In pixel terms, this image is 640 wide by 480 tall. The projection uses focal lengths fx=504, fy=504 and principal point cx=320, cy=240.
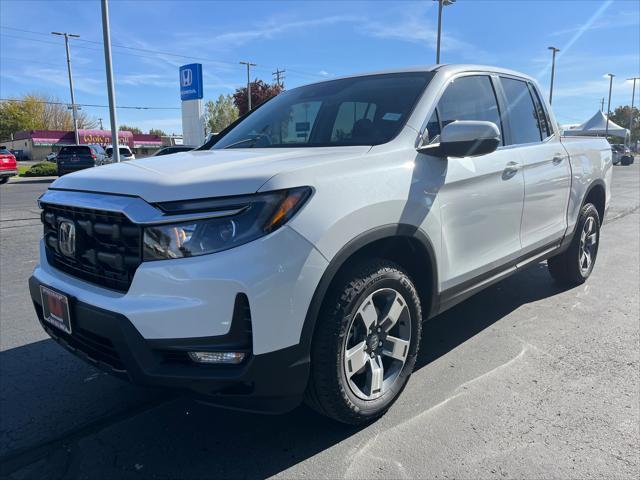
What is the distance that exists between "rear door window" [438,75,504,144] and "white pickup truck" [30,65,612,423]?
0.02m

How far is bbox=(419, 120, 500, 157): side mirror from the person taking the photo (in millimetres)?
2713

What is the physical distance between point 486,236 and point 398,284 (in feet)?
3.18

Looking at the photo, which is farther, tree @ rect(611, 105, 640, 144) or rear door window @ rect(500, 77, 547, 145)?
tree @ rect(611, 105, 640, 144)

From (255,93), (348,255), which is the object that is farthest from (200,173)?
(255,93)

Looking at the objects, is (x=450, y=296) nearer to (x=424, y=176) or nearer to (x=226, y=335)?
(x=424, y=176)

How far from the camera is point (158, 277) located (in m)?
2.04

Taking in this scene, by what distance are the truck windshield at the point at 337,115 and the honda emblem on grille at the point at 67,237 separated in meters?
1.27

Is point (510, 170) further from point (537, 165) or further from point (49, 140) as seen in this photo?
point (49, 140)

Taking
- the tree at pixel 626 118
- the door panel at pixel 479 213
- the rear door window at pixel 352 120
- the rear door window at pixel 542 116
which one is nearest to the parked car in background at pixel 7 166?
the rear door window at pixel 352 120

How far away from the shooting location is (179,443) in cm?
251

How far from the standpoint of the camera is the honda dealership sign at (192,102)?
20.0 metres

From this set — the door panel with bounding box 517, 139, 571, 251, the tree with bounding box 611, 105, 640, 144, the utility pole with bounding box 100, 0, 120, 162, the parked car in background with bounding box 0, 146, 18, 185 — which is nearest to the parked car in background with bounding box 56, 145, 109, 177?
the parked car in background with bounding box 0, 146, 18, 185

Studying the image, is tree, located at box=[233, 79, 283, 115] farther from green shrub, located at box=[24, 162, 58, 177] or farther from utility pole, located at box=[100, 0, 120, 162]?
utility pole, located at box=[100, 0, 120, 162]

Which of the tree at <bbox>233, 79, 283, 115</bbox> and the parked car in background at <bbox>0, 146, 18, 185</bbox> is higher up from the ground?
the tree at <bbox>233, 79, 283, 115</bbox>
